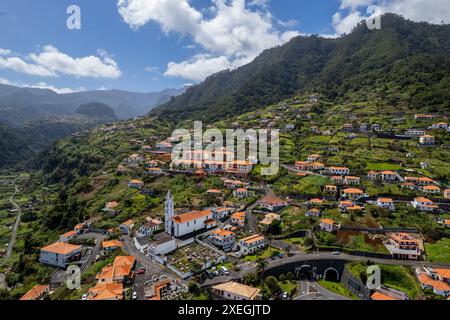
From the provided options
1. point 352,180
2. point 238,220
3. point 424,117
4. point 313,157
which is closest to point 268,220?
point 238,220

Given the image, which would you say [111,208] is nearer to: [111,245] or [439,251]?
[111,245]

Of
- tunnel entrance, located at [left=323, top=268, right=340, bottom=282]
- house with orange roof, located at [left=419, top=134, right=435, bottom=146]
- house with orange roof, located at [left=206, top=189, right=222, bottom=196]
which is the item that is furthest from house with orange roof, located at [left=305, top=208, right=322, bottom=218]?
house with orange roof, located at [left=419, top=134, right=435, bottom=146]

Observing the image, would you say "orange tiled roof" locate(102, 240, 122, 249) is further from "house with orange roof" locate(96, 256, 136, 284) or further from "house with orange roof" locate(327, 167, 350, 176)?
"house with orange roof" locate(327, 167, 350, 176)

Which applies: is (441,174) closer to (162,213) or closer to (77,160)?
(162,213)

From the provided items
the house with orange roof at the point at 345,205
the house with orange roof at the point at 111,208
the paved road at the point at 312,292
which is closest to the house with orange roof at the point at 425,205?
the house with orange roof at the point at 345,205
